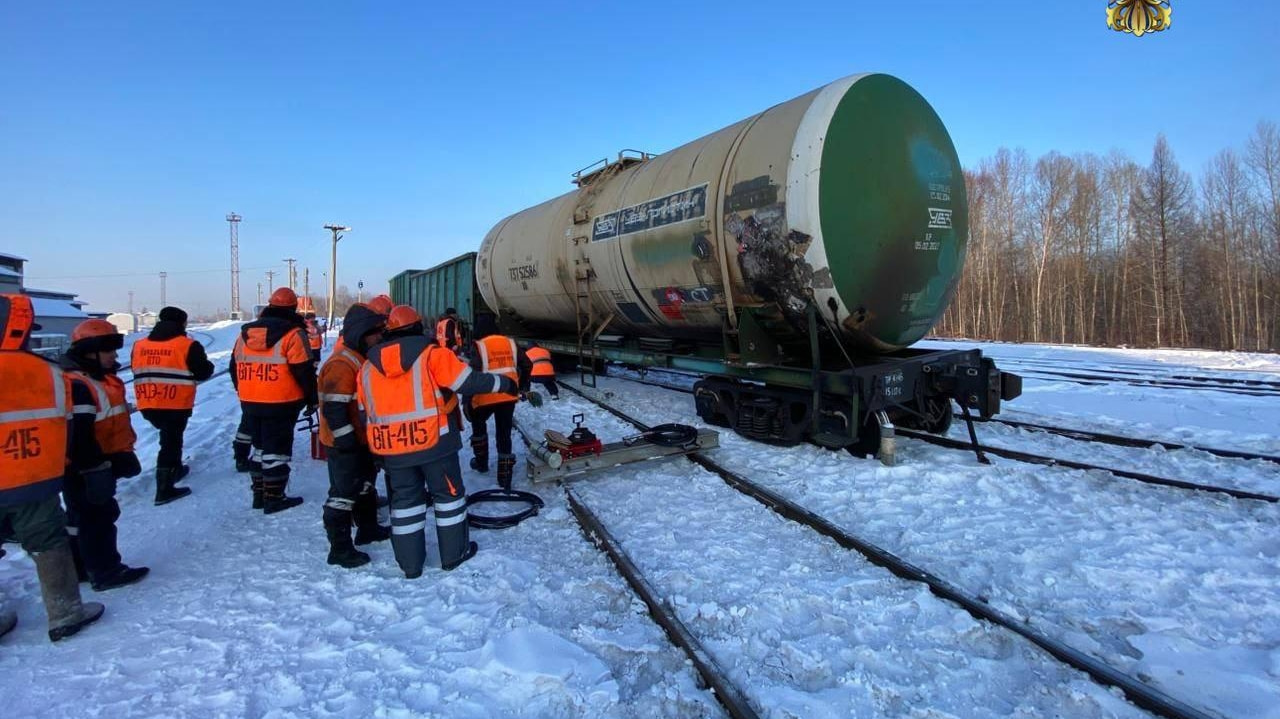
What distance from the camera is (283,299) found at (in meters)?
5.12

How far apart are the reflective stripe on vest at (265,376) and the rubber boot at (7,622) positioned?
6.64ft

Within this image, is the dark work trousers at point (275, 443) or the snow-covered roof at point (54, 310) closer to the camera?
the dark work trousers at point (275, 443)

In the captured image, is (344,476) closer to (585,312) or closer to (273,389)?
(273,389)

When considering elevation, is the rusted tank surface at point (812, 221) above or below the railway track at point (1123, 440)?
above

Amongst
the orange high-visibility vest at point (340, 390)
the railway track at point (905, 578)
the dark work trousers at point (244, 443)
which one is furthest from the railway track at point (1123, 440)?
the dark work trousers at point (244, 443)

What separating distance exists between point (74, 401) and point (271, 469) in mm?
1548

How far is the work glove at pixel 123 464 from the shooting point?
12.1 feet

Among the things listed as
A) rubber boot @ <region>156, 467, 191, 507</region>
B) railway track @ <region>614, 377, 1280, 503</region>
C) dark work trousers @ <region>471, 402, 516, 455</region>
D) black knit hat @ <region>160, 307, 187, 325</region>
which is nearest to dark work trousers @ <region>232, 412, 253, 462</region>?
rubber boot @ <region>156, 467, 191, 507</region>

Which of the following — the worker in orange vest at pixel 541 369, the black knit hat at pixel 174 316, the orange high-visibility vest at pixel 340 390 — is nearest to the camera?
the orange high-visibility vest at pixel 340 390

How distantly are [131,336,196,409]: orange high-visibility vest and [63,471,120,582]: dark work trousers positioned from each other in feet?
6.15

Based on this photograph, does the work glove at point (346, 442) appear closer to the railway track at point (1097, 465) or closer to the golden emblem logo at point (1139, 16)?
the railway track at point (1097, 465)

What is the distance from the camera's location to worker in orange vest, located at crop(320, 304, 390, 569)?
3881 mm

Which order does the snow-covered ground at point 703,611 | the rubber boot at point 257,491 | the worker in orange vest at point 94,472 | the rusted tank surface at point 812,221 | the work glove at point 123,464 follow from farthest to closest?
the rusted tank surface at point 812,221 → the rubber boot at point 257,491 → the work glove at point 123,464 → the worker in orange vest at point 94,472 → the snow-covered ground at point 703,611

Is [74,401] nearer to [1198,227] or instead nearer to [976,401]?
[976,401]
